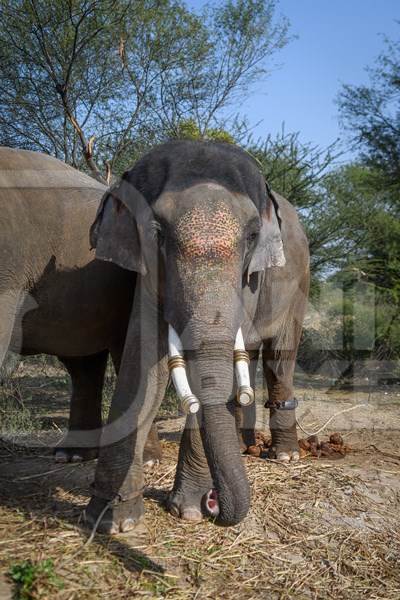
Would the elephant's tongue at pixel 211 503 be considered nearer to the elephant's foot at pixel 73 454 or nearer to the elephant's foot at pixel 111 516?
the elephant's foot at pixel 111 516

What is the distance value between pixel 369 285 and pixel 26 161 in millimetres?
12613

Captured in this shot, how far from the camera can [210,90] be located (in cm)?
1295

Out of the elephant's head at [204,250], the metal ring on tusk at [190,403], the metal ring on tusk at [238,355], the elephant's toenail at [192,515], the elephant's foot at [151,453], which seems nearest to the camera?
the metal ring on tusk at [190,403]

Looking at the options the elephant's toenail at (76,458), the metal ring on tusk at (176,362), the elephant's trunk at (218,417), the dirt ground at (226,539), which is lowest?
the dirt ground at (226,539)

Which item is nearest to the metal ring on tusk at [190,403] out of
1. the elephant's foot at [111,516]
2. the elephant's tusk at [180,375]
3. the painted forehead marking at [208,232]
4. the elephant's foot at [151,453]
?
the elephant's tusk at [180,375]

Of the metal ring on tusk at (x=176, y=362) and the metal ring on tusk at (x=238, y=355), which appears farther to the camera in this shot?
the metal ring on tusk at (x=238, y=355)

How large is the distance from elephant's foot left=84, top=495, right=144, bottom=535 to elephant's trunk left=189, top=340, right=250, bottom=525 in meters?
0.89

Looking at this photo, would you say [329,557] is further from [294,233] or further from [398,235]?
[398,235]

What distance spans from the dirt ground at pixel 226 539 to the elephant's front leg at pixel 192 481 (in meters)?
0.10

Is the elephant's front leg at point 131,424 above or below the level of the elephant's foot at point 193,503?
above

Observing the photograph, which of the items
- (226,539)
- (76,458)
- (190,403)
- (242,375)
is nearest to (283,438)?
(76,458)

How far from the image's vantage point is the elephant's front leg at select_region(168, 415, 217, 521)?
486 cm

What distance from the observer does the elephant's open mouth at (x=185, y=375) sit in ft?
12.4

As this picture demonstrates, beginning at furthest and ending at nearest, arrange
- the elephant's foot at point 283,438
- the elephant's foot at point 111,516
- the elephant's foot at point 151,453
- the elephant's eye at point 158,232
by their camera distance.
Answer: the elephant's foot at point 283,438 < the elephant's foot at point 151,453 < the elephant's foot at point 111,516 < the elephant's eye at point 158,232
